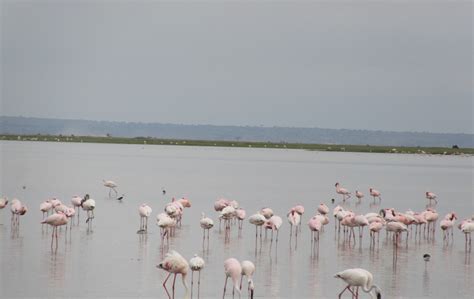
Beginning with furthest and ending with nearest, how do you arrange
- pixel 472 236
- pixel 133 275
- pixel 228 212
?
pixel 472 236
pixel 228 212
pixel 133 275

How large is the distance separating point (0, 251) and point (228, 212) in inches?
174

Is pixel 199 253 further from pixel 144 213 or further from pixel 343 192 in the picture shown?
pixel 343 192

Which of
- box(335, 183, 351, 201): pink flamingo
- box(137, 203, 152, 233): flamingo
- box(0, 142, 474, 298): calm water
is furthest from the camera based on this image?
box(335, 183, 351, 201): pink flamingo

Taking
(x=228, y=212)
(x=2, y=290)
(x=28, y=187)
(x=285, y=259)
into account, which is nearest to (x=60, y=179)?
(x=28, y=187)

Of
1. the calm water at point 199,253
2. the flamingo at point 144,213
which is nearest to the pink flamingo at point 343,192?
the calm water at point 199,253

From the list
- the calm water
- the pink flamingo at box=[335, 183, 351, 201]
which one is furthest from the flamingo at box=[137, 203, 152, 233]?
the pink flamingo at box=[335, 183, 351, 201]

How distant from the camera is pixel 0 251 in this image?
14367 millimetres

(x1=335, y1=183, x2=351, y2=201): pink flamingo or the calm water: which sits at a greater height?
(x1=335, y1=183, x2=351, y2=201): pink flamingo

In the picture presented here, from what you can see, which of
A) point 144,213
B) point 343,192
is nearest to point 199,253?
point 144,213

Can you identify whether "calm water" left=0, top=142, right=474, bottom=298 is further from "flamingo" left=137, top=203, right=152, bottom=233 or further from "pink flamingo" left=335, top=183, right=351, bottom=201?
"pink flamingo" left=335, top=183, right=351, bottom=201

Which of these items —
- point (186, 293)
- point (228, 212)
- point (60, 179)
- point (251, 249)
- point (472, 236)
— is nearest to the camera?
point (186, 293)

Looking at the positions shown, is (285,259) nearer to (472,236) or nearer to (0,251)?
(0,251)

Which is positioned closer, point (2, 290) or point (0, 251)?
point (2, 290)

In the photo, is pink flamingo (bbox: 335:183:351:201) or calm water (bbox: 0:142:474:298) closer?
calm water (bbox: 0:142:474:298)
